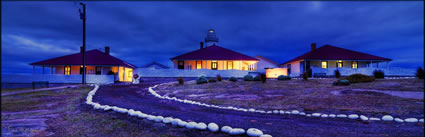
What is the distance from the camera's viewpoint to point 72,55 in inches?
1371

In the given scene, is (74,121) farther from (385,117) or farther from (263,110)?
(385,117)

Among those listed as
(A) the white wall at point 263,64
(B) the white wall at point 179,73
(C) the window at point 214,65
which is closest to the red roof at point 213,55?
(C) the window at point 214,65

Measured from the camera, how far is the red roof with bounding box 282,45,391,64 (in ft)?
105

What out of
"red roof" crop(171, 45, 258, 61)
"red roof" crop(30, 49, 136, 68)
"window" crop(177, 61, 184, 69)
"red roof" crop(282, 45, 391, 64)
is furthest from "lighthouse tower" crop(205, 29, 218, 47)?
"red roof" crop(30, 49, 136, 68)

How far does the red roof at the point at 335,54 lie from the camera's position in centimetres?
3212

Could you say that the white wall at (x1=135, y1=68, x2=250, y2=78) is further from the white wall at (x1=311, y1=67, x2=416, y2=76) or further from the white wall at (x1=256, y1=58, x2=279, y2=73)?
the white wall at (x1=256, y1=58, x2=279, y2=73)

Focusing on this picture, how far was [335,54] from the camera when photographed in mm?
33656

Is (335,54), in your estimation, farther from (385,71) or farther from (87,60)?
(87,60)

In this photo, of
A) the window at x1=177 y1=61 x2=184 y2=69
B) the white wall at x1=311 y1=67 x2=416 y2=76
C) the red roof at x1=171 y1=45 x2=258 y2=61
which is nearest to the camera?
the white wall at x1=311 y1=67 x2=416 y2=76

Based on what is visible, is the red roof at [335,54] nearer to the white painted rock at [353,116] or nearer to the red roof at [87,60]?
the white painted rock at [353,116]

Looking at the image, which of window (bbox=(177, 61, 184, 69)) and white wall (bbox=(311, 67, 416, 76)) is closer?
white wall (bbox=(311, 67, 416, 76))

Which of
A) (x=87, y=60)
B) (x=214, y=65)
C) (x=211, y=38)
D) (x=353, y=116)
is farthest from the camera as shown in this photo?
(x=211, y=38)

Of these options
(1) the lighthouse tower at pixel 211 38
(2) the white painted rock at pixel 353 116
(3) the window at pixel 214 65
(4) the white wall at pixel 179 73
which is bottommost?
(2) the white painted rock at pixel 353 116

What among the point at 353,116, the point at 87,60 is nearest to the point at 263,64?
the point at 87,60
